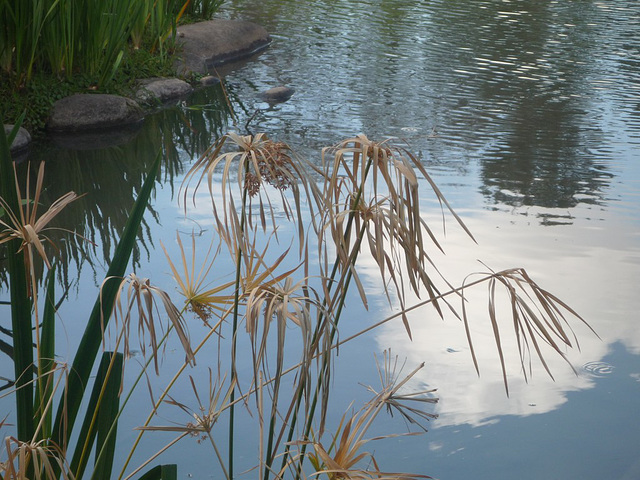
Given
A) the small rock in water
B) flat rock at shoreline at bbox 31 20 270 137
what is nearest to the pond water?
the small rock in water

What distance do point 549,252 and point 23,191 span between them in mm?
2307

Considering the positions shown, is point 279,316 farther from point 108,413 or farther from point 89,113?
point 89,113

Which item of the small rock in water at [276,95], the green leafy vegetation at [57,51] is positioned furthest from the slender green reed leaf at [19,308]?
the small rock in water at [276,95]

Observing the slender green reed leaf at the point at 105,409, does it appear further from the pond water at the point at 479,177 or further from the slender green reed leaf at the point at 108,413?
the pond water at the point at 479,177

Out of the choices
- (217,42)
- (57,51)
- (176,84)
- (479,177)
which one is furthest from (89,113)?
(217,42)

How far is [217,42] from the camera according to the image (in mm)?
6875

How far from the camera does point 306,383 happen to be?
33.8 inches

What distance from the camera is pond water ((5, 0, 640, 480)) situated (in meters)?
2.03

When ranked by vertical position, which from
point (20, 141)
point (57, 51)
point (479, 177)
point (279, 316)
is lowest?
point (479, 177)

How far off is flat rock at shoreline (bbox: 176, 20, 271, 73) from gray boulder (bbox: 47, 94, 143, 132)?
1.47 metres

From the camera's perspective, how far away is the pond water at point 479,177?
2027 mm

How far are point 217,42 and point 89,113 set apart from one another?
2.49m

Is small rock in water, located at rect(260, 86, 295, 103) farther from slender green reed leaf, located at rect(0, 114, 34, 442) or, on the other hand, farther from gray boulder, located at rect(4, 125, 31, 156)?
slender green reed leaf, located at rect(0, 114, 34, 442)

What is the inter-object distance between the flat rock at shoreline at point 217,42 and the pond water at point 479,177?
236mm
